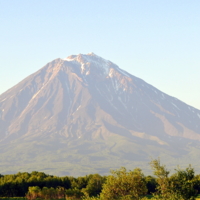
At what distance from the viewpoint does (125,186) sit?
6944 cm

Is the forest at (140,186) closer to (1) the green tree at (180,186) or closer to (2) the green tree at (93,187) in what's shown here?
(1) the green tree at (180,186)

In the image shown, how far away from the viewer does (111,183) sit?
7006cm

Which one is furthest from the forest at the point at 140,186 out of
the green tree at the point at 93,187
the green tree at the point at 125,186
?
the green tree at the point at 93,187

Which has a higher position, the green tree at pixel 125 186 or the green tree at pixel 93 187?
the green tree at pixel 125 186

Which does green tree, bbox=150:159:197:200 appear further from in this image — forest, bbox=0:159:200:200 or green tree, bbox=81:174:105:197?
green tree, bbox=81:174:105:197

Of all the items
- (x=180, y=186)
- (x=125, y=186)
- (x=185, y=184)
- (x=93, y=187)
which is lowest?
(x=93, y=187)

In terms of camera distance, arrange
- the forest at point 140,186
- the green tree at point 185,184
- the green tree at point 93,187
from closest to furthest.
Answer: the green tree at point 185,184 → the forest at point 140,186 → the green tree at point 93,187

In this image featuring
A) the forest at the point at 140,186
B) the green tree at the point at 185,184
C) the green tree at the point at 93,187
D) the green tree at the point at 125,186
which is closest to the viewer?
the green tree at the point at 185,184

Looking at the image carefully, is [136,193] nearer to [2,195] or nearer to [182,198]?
[182,198]

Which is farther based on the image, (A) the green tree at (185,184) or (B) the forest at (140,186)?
(B) the forest at (140,186)

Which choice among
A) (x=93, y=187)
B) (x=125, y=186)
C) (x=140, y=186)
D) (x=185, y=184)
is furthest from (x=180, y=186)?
(x=93, y=187)

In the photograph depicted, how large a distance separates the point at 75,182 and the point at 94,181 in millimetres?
7127

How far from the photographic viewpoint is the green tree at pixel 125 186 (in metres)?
69.1

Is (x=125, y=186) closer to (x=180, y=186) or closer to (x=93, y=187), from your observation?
(x=180, y=186)
